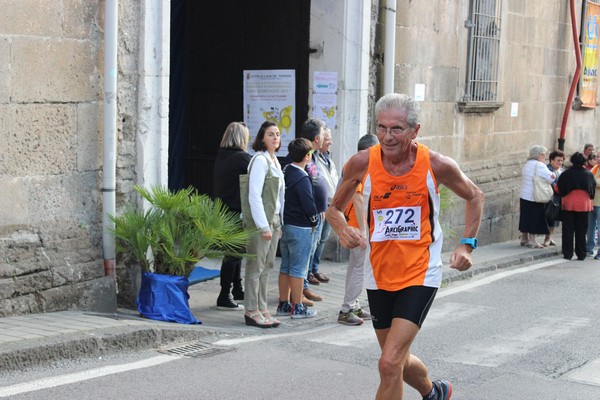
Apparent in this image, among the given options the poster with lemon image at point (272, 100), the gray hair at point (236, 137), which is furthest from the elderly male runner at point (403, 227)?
the poster with lemon image at point (272, 100)

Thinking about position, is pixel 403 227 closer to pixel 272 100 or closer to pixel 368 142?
pixel 368 142

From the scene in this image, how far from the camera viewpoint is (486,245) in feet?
52.0

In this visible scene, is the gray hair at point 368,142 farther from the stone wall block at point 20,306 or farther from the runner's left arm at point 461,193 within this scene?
the runner's left arm at point 461,193

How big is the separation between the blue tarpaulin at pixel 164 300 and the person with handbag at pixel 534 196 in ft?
27.8

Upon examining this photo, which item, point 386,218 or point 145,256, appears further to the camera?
point 145,256

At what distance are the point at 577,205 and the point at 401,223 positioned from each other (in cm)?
993

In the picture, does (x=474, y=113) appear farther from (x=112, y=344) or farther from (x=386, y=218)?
(x=386, y=218)

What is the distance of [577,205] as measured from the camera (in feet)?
48.1

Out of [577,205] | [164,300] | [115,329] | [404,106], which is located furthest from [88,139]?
[577,205]

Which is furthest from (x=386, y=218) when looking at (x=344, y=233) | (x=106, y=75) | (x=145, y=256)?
(x=106, y=75)

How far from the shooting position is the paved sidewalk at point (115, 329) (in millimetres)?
6773

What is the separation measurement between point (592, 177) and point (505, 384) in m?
8.62

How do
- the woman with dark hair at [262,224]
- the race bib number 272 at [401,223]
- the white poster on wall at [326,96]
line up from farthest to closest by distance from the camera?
the white poster on wall at [326,96] < the woman with dark hair at [262,224] < the race bib number 272 at [401,223]

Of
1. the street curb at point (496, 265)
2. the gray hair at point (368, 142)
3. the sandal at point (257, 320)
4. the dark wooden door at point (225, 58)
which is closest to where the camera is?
the sandal at point (257, 320)
